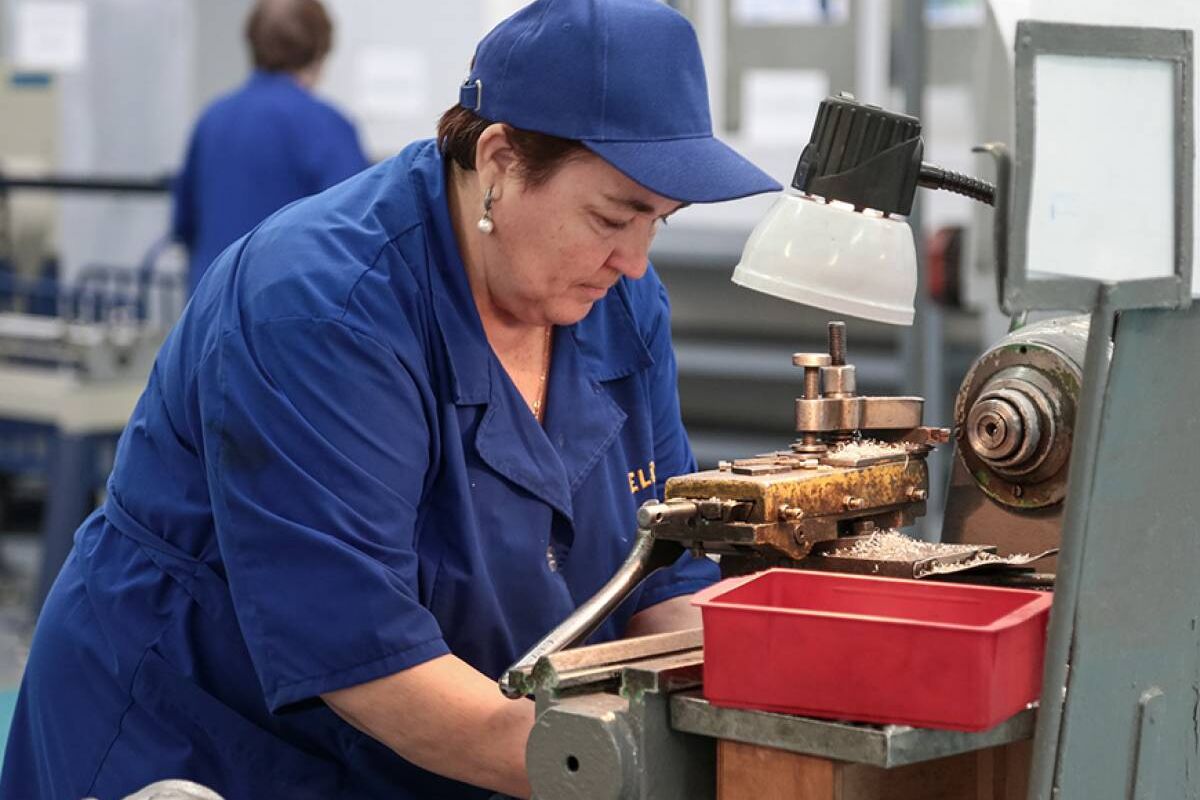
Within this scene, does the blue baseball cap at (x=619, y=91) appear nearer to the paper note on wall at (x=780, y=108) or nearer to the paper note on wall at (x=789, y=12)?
the paper note on wall at (x=780, y=108)

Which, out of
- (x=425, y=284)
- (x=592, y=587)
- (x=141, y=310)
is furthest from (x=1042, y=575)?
(x=141, y=310)

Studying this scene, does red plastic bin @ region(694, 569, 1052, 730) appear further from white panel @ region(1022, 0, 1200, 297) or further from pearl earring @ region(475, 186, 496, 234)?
pearl earring @ region(475, 186, 496, 234)

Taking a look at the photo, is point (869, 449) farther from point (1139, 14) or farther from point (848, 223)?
point (1139, 14)

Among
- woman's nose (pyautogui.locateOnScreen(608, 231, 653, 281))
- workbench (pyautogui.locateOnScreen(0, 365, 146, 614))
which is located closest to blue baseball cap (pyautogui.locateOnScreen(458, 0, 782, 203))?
woman's nose (pyautogui.locateOnScreen(608, 231, 653, 281))

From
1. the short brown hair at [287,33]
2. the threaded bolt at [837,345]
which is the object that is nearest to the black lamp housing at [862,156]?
the threaded bolt at [837,345]

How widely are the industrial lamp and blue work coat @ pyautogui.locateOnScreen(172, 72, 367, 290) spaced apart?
2.93 meters

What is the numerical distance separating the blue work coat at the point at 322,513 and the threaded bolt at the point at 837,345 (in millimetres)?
238

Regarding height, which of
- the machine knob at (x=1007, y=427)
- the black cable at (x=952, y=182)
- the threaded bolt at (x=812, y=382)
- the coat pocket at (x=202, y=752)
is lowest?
the coat pocket at (x=202, y=752)

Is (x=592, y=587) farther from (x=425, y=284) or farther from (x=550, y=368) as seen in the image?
(x=425, y=284)

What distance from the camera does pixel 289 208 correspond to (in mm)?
1478

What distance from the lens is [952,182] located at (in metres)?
1.37

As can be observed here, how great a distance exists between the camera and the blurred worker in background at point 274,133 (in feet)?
13.5

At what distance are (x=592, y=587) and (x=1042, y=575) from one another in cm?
43

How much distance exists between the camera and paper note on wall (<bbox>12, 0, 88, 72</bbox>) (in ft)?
17.2
